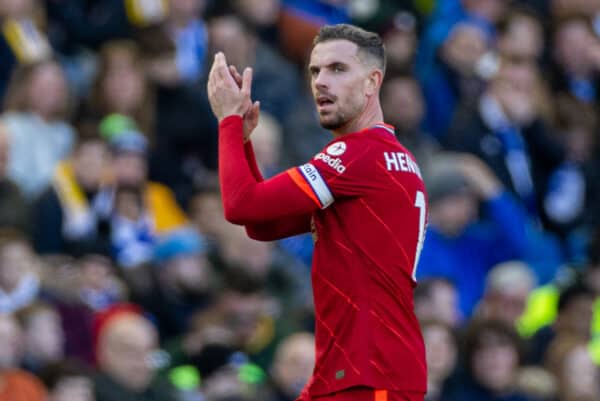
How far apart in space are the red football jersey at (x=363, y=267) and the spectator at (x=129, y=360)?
310 centimetres

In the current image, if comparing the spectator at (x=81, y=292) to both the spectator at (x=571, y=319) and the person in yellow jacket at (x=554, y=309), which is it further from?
the spectator at (x=571, y=319)

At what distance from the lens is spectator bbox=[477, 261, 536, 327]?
12.1m

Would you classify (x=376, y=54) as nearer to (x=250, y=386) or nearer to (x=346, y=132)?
(x=346, y=132)

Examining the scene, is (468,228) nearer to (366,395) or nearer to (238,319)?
(238,319)

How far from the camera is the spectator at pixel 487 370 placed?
11.1 m

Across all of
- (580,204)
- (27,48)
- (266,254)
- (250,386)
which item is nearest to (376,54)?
(250,386)

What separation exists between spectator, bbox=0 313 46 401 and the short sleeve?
123 inches

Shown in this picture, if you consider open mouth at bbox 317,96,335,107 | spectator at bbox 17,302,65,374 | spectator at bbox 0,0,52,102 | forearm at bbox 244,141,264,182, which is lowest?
spectator at bbox 17,302,65,374

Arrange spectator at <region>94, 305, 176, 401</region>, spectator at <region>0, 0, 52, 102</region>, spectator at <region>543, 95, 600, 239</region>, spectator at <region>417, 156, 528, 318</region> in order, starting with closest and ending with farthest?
spectator at <region>94, 305, 176, 401</region> → spectator at <region>0, 0, 52, 102</region> → spectator at <region>417, 156, 528, 318</region> → spectator at <region>543, 95, 600, 239</region>

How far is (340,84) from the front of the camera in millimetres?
6512

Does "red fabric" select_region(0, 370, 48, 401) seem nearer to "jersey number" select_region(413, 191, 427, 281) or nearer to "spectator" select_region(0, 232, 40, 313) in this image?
"spectator" select_region(0, 232, 40, 313)

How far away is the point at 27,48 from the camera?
11820 millimetres

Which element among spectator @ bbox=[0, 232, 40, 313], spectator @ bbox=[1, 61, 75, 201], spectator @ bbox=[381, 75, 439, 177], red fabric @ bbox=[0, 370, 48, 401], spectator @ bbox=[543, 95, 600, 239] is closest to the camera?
red fabric @ bbox=[0, 370, 48, 401]

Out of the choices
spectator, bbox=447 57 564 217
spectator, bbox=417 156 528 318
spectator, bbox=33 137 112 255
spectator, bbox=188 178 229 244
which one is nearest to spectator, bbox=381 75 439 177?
spectator, bbox=417 156 528 318
